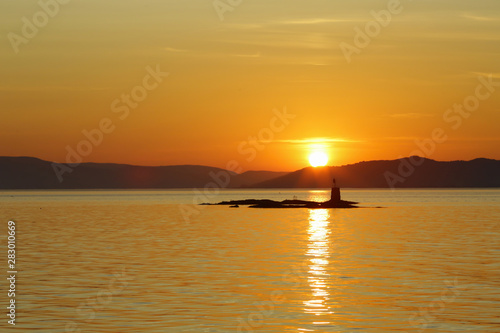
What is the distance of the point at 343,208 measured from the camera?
12606 centimetres

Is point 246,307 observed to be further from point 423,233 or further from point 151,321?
point 423,233

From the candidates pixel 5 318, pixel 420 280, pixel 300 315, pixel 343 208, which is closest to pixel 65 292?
pixel 5 318

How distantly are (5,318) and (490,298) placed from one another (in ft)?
55.2
